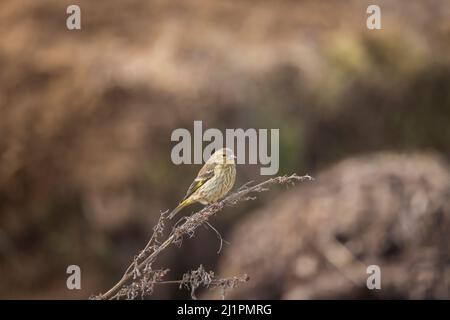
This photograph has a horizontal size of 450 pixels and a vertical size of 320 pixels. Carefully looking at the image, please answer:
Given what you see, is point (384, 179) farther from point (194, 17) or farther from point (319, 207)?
point (194, 17)

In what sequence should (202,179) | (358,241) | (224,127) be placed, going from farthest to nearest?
(224,127), (358,241), (202,179)

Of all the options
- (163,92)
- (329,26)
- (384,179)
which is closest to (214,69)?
(163,92)

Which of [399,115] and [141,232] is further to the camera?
[399,115]

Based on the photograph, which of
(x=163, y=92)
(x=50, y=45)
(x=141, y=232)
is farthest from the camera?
(x=50, y=45)

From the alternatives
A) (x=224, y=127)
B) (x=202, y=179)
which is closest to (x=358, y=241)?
(x=202, y=179)

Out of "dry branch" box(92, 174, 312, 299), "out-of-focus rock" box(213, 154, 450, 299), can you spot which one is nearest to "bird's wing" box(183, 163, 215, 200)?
"dry branch" box(92, 174, 312, 299)

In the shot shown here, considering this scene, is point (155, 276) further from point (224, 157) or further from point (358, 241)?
point (358, 241)

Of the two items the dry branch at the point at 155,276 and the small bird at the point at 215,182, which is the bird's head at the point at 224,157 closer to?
the small bird at the point at 215,182
